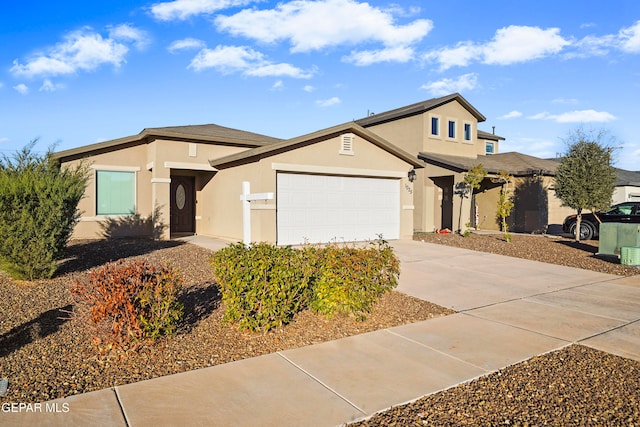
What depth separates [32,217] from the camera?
800 cm

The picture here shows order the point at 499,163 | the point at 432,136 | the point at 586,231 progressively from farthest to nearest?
the point at 499,163 < the point at 432,136 < the point at 586,231

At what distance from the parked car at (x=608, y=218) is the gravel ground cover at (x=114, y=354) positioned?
14678mm

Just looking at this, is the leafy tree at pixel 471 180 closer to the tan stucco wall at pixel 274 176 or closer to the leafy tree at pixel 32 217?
the tan stucco wall at pixel 274 176

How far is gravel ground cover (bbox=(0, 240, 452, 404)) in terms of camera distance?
14.3 ft

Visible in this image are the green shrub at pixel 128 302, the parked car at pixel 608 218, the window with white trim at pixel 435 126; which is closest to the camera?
the green shrub at pixel 128 302

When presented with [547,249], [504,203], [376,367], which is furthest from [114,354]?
[504,203]

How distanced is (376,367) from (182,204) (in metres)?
14.6

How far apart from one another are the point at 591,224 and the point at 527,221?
11.0 ft

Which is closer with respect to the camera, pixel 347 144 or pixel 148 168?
pixel 347 144

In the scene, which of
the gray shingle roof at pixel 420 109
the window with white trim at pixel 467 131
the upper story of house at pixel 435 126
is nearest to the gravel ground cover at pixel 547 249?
the upper story of house at pixel 435 126

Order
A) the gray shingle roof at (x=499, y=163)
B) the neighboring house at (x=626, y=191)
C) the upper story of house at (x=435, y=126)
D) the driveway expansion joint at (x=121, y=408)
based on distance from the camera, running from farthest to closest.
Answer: the neighboring house at (x=626, y=191) → the upper story of house at (x=435, y=126) → the gray shingle roof at (x=499, y=163) → the driveway expansion joint at (x=121, y=408)

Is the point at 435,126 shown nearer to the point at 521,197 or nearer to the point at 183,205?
the point at 521,197

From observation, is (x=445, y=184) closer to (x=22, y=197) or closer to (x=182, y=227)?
(x=182, y=227)

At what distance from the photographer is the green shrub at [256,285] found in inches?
220
